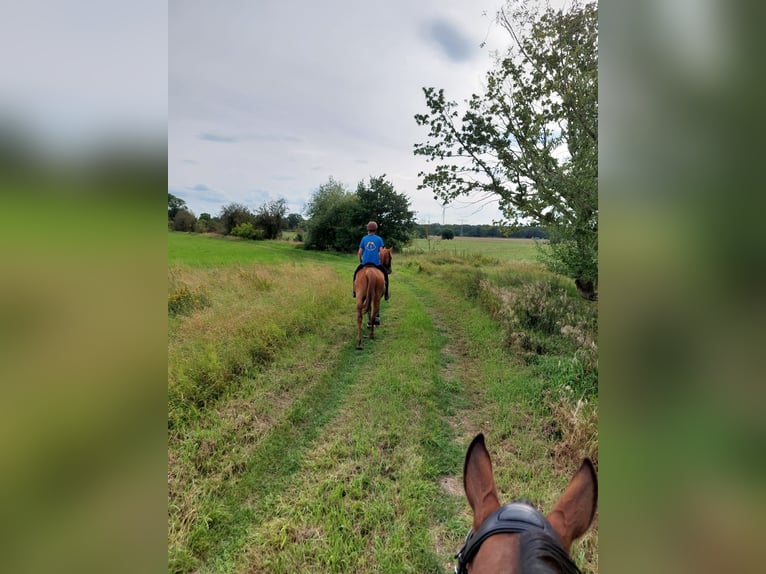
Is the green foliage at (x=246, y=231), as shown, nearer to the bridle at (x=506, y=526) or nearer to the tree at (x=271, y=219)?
the tree at (x=271, y=219)

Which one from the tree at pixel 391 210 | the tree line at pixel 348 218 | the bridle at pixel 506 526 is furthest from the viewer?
the tree at pixel 391 210

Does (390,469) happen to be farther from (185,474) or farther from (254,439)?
(185,474)

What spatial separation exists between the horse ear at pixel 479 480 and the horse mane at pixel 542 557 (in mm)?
316

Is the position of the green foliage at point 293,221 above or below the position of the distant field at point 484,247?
above

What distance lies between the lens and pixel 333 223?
831 inches

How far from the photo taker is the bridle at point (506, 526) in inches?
47.9

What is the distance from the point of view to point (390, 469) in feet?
9.82

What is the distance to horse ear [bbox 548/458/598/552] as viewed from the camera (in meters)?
1.32

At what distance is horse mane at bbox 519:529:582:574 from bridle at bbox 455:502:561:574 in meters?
0.04

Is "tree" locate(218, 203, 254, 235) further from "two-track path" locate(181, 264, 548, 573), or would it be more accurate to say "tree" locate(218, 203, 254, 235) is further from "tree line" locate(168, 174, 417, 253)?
"two-track path" locate(181, 264, 548, 573)

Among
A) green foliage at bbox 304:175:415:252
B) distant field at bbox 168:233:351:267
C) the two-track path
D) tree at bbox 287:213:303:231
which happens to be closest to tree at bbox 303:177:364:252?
green foliage at bbox 304:175:415:252

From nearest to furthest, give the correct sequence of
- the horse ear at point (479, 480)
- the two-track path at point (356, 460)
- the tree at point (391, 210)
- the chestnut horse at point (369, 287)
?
1. the horse ear at point (479, 480)
2. the two-track path at point (356, 460)
3. the chestnut horse at point (369, 287)
4. the tree at point (391, 210)

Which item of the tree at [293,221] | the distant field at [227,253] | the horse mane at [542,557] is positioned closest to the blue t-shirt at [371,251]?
the distant field at [227,253]
